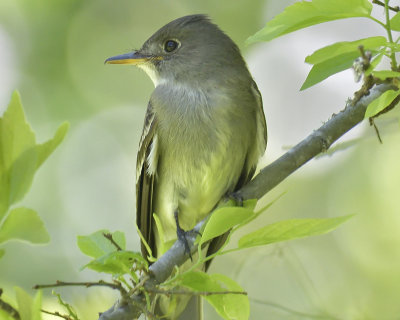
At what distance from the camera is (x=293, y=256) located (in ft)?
11.5

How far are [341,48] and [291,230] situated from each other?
1.74ft

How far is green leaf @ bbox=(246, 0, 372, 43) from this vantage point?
156 centimetres

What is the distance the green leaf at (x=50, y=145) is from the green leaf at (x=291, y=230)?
0.47 meters

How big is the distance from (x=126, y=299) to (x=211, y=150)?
2.17 m

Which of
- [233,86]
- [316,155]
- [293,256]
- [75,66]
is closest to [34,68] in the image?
[75,66]

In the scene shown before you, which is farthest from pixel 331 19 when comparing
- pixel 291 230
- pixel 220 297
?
pixel 220 297

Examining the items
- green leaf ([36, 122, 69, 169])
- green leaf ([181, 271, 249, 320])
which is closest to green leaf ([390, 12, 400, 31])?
green leaf ([181, 271, 249, 320])

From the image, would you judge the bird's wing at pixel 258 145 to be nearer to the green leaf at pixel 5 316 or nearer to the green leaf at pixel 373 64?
the green leaf at pixel 373 64

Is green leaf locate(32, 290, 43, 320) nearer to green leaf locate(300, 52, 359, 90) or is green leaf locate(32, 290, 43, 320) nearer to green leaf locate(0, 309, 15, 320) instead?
green leaf locate(0, 309, 15, 320)

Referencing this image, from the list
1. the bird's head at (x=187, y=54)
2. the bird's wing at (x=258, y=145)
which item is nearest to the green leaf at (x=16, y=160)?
the bird's wing at (x=258, y=145)

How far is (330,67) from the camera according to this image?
160cm

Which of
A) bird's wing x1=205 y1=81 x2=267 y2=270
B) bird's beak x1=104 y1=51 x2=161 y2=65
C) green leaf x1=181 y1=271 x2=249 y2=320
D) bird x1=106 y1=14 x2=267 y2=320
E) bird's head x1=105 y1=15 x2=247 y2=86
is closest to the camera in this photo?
green leaf x1=181 y1=271 x2=249 y2=320

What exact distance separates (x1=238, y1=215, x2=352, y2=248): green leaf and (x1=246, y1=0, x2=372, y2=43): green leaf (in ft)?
1.74

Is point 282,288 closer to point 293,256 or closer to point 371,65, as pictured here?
point 293,256
